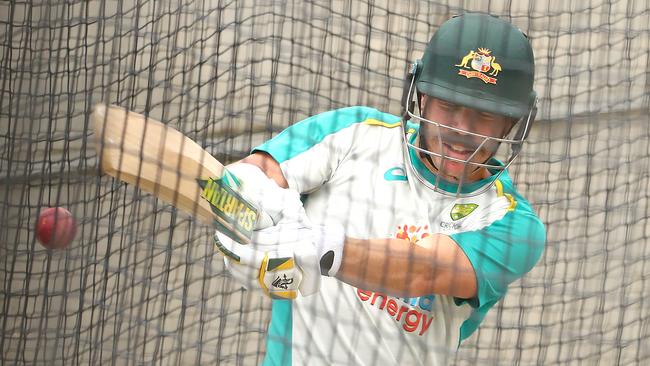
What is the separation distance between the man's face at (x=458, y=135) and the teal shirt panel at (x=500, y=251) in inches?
5.5

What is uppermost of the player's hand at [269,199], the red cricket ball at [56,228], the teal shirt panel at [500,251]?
the player's hand at [269,199]

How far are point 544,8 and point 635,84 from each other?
0.43 metres

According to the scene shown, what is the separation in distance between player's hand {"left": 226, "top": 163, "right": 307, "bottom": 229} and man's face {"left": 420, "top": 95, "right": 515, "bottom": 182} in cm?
36

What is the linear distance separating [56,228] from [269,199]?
30.4 inches

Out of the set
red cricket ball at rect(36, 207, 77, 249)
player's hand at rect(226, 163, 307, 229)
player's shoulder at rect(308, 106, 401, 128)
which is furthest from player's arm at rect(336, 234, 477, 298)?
red cricket ball at rect(36, 207, 77, 249)

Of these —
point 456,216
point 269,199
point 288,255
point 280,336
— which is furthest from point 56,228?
point 456,216

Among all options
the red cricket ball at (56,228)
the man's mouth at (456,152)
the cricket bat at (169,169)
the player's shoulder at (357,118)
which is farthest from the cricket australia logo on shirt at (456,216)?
the red cricket ball at (56,228)

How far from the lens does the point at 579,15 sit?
3.48 meters

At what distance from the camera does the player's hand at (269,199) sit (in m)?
1.89

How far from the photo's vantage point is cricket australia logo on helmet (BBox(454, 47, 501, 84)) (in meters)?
2.21

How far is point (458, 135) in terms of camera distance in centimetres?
215

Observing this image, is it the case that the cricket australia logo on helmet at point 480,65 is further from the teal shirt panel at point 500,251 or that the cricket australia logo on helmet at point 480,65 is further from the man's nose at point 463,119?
the teal shirt panel at point 500,251

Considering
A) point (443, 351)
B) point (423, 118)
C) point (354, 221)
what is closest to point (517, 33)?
point (423, 118)

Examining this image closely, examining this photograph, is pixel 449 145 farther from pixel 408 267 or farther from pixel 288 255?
pixel 288 255
